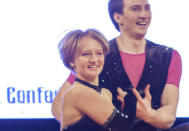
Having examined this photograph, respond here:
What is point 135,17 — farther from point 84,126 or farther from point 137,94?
point 84,126

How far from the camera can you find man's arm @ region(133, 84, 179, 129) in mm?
2002

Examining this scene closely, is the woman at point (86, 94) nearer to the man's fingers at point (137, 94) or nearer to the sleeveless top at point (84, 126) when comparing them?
the sleeveless top at point (84, 126)

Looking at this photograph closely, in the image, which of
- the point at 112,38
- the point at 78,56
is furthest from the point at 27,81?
the point at 78,56

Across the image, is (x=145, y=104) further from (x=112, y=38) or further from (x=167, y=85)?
(x=112, y=38)

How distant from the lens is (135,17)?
2.17 m

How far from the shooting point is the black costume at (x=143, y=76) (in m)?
2.17

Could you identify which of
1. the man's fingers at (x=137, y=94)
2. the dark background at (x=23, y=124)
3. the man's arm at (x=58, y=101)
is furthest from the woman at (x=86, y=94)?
the dark background at (x=23, y=124)

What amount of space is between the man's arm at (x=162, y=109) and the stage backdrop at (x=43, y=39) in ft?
0.72

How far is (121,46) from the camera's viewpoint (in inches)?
87.6

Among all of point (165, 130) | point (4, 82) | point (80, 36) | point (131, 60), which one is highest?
point (80, 36)

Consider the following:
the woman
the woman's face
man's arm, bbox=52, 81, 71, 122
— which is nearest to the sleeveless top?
the woman

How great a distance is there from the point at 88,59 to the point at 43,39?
2.33 feet

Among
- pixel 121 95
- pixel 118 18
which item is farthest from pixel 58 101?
pixel 118 18

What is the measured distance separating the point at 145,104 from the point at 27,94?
0.75 metres
